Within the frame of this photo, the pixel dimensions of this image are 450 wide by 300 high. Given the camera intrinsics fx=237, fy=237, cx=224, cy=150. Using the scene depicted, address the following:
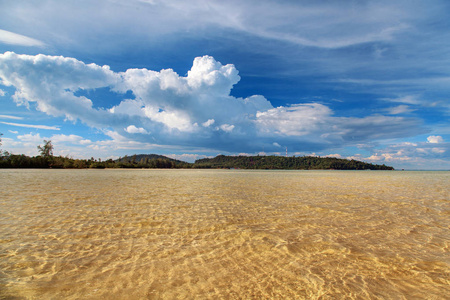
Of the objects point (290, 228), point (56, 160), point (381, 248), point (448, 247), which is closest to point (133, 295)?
point (290, 228)

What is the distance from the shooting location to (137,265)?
18.8 ft

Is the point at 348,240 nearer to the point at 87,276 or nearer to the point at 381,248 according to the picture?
the point at 381,248

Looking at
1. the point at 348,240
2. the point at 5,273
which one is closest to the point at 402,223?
the point at 348,240

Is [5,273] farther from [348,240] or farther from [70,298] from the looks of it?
[348,240]

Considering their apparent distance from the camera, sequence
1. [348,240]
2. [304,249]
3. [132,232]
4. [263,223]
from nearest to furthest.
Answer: [304,249] → [348,240] → [132,232] → [263,223]

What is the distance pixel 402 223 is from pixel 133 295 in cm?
1089

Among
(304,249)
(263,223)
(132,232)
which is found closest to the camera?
(304,249)

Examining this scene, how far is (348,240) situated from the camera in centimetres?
782

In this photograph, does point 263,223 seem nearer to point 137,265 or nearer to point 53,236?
point 137,265

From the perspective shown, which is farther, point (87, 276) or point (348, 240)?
point (348, 240)

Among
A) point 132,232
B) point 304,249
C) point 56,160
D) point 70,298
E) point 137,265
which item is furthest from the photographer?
point 56,160

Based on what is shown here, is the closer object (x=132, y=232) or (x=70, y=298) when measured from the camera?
(x=70, y=298)

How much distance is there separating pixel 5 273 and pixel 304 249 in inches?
292

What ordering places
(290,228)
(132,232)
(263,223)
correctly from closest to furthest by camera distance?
(132,232) → (290,228) → (263,223)
